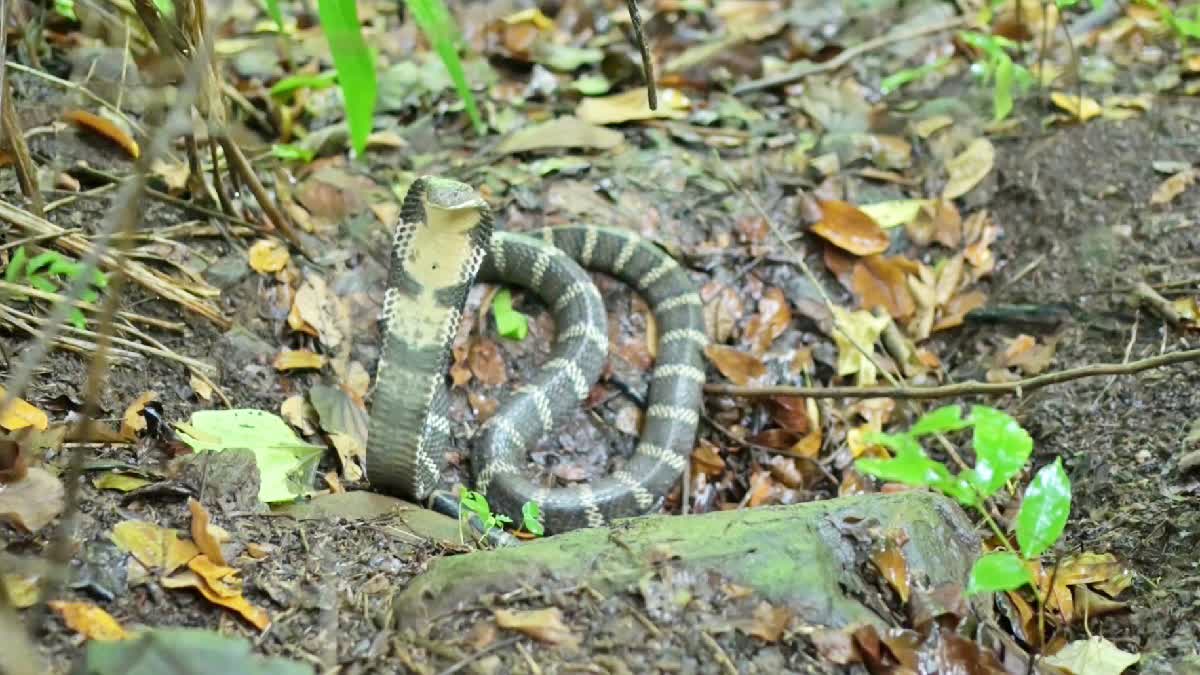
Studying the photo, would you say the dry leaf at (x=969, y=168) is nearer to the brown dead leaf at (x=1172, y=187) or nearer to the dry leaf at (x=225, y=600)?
the brown dead leaf at (x=1172, y=187)

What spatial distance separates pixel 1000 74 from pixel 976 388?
259cm

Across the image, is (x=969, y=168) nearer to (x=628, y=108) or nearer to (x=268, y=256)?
(x=628, y=108)

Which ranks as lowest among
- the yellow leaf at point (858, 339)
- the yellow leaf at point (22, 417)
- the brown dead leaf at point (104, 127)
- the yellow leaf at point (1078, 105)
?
the yellow leaf at point (858, 339)

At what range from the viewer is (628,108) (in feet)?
20.2

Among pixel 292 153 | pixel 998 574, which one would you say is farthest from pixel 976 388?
pixel 292 153

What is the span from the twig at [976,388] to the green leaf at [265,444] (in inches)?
80.3

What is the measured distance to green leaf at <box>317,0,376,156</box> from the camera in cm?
254

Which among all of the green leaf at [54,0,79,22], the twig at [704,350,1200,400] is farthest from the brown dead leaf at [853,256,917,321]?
the green leaf at [54,0,79,22]

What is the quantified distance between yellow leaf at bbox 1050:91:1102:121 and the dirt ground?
11cm

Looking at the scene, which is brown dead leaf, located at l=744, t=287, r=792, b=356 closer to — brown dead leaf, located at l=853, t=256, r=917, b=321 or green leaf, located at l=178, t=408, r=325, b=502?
brown dead leaf, located at l=853, t=256, r=917, b=321

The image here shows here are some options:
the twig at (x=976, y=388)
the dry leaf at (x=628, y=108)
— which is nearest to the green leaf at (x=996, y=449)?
the twig at (x=976, y=388)

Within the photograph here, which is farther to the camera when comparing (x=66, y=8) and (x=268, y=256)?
(x=66, y=8)

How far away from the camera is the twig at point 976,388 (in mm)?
3455

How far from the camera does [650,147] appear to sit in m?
6.02
